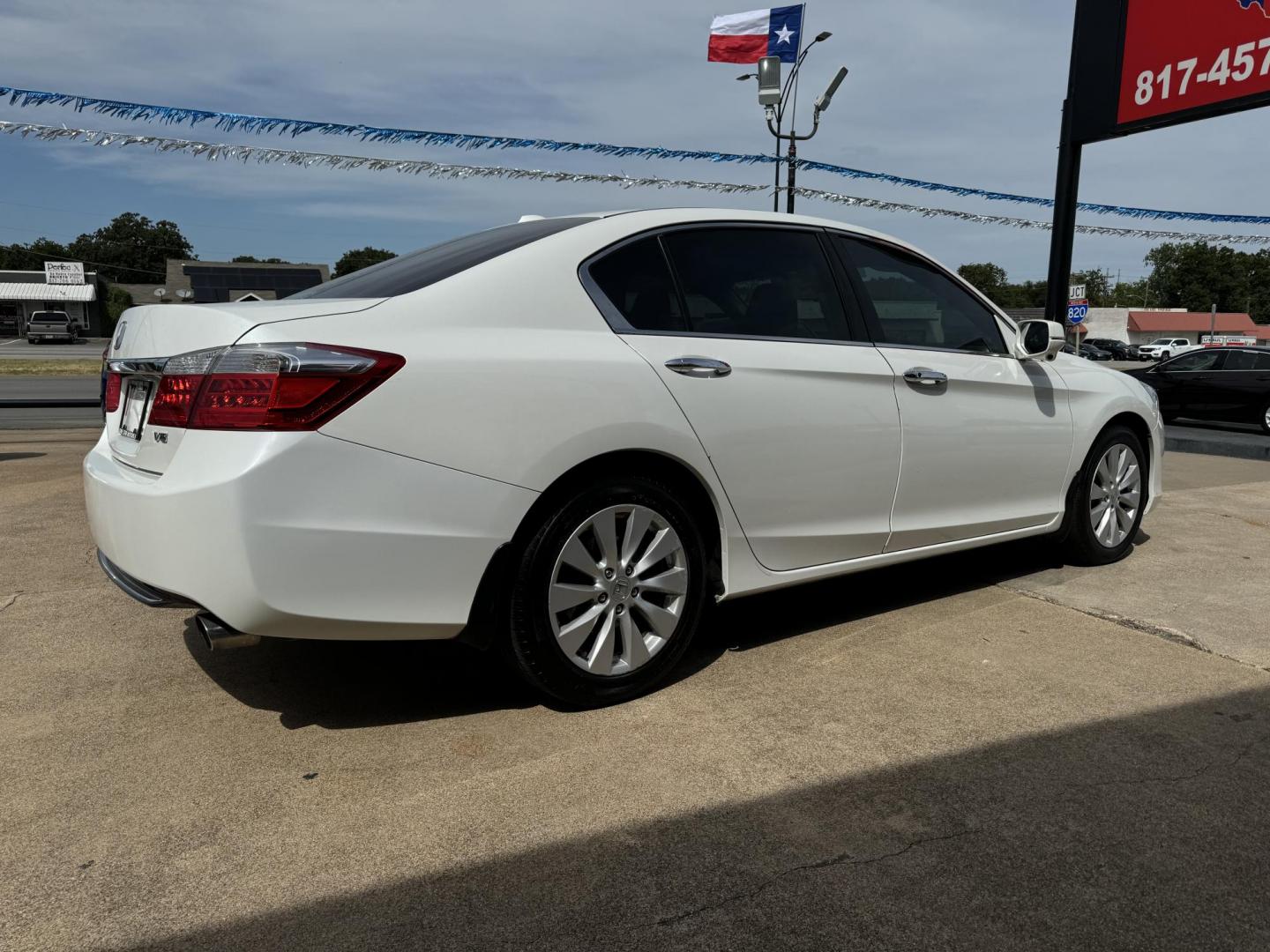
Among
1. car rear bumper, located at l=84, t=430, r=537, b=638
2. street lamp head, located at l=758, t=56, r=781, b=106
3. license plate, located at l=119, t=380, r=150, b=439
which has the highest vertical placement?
street lamp head, located at l=758, t=56, r=781, b=106

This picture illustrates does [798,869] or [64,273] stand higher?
[64,273]

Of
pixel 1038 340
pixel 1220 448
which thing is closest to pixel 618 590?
pixel 1038 340

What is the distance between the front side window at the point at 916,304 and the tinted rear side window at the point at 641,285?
95 cm

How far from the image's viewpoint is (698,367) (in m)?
3.15

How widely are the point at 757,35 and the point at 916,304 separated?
12763mm

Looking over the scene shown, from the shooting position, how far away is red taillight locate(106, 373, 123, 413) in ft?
10.3

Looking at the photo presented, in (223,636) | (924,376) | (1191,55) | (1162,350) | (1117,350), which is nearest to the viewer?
(223,636)

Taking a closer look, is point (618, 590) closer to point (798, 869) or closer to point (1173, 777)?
point (798, 869)

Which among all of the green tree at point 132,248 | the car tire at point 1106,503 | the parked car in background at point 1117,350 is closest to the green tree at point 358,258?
the green tree at point 132,248

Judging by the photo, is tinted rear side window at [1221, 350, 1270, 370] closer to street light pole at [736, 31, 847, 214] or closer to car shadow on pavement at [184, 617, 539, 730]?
street light pole at [736, 31, 847, 214]

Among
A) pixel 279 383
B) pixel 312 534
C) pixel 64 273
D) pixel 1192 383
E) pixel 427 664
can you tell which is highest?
pixel 64 273

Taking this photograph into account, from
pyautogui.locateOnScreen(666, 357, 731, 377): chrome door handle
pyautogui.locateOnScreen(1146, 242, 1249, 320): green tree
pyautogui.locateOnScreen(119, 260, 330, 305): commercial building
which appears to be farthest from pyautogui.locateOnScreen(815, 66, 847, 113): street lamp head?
pyautogui.locateOnScreen(1146, 242, 1249, 320): green tree

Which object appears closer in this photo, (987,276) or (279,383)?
(279,383)

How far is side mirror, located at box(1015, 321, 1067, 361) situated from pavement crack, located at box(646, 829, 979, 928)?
2.67 meters
